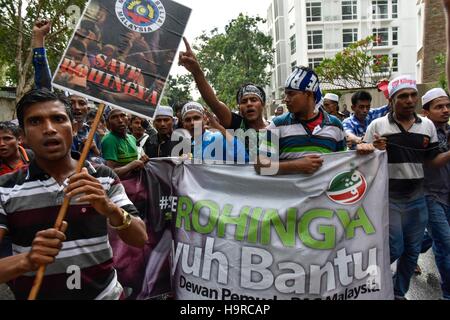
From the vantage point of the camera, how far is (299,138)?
3584mm

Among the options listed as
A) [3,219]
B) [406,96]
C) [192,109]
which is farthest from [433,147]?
[3,219]

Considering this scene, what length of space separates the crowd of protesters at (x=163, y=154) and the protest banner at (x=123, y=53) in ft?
0.56

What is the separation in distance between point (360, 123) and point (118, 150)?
10.4 feet

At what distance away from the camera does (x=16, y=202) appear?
6.78 feet

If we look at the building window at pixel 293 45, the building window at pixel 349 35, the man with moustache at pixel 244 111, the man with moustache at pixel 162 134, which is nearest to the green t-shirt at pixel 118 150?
the man with moustache at pixel 162 134

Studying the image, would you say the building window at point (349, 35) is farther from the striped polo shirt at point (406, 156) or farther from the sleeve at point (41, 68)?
the sleeve at point (41, 68)

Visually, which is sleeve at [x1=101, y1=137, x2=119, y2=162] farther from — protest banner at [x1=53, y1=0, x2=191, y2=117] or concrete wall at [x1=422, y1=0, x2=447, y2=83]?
concrete wall at [x1=422, y1=0, x2=447, y2=83]

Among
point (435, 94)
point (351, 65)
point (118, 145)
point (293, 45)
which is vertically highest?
point (293, 45)

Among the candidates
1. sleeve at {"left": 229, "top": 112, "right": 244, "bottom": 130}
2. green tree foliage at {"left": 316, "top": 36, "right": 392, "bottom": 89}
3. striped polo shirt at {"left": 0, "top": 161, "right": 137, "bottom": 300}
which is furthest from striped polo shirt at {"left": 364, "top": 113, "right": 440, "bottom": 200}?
green tree foliage at {"left": 316, "top": 36, "right": 392, "bottom": 89}

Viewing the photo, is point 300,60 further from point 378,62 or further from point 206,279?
point 206,279

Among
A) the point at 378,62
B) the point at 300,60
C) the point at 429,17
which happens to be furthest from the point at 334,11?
the point at 429,17

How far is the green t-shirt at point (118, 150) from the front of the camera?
16.3 ft

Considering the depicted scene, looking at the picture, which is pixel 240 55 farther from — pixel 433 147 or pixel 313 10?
pixel 433 147

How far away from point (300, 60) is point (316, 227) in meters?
51.2
